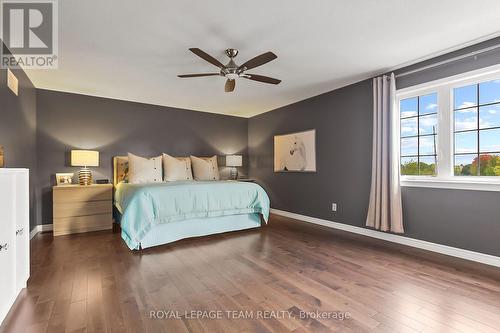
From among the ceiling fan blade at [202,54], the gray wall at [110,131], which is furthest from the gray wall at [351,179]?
the ceiling fan blade at [202,54]

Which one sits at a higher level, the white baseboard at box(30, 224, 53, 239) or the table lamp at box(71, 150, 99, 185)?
the table lamp at box(71, 150, 99, 185)

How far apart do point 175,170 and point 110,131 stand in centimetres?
136

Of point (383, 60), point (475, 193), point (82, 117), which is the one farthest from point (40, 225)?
point (475, 193)

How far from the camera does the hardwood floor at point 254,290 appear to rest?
152 centimetres

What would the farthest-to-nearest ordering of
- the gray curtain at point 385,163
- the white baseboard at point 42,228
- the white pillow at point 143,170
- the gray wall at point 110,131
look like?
the white pillow at point 143,170 → the gray wall at point 110,131 → the white baseboard at point 42,228 → the gray curtain at point 385,163

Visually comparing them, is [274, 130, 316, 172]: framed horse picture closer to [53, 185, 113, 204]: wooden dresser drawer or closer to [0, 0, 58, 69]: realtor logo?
[53, 185, 113, 204]: wooden dresser drawer

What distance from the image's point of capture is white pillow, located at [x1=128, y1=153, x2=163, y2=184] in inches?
158

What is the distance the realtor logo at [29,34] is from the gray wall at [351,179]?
3.64m

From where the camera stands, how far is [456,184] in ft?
8.69

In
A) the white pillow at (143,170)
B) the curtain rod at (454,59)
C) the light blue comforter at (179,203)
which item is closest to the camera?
the curtain rod at (454,59)

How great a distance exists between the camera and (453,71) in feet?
8.73

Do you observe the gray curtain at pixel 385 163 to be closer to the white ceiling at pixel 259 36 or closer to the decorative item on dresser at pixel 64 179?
the white ceiling at pixel 259 36

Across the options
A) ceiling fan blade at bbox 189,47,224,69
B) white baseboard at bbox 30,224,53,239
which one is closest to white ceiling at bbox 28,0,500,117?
ceiling fan blade at bbox 189,47,224,69

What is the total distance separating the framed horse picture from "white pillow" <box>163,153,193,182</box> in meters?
1.86
